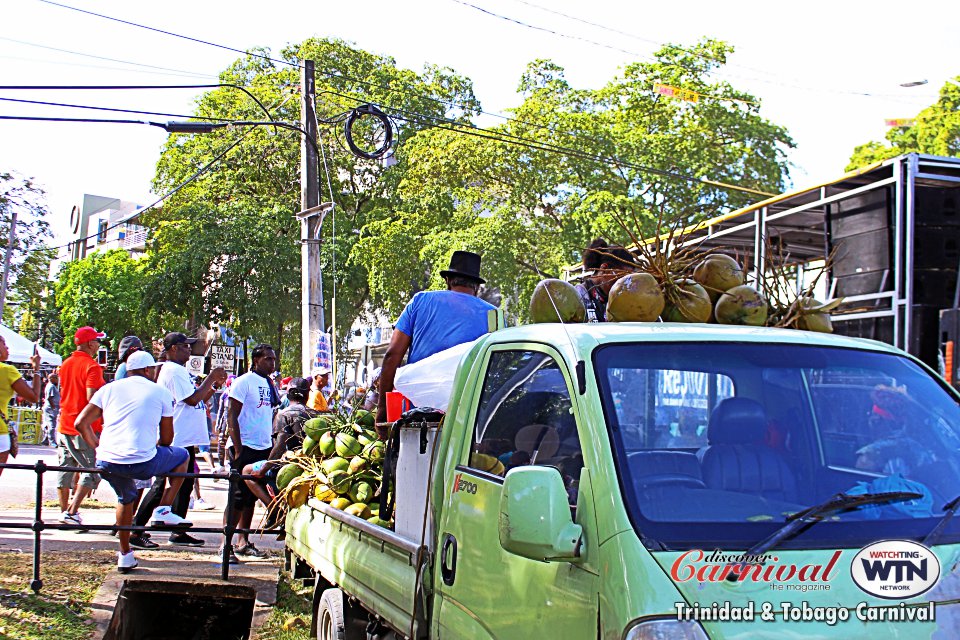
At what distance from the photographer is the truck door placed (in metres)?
2.83

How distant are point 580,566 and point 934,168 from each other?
6482mm

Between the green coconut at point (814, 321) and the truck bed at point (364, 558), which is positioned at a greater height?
the green coconut at point (814, 321)

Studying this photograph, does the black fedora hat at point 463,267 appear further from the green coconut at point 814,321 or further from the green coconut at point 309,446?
the green coconut at point 814,321

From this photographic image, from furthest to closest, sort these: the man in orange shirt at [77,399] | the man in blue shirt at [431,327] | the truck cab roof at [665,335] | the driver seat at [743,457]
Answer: the man in orange shirt at [77,399]
the man in blue shirt at [431,327]
the truck cab roof at [665,335]
the driver seat at [743,457]

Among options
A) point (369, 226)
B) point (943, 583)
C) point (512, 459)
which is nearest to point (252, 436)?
point (512, 459)

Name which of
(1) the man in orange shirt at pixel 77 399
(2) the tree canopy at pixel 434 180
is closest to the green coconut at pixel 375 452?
(1) the man in orange shirt at pixel 77 399

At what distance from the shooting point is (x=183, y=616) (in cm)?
746

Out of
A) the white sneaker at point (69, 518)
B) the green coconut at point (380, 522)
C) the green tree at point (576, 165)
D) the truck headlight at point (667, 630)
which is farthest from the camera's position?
the green tree at point (576, 165)

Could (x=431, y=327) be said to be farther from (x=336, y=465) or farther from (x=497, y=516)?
(x=497, y=516)

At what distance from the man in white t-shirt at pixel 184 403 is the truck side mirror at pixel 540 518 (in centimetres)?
686

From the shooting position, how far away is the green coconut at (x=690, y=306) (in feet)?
13.6

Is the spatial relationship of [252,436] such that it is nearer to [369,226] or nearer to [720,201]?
[720,201]

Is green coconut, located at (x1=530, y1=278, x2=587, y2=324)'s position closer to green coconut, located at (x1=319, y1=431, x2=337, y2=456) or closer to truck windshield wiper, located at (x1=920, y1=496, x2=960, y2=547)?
truck windshield wiper, located at (x1=920, y1=496, x2=960, y2=547)

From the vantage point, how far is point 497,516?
127 inches
